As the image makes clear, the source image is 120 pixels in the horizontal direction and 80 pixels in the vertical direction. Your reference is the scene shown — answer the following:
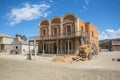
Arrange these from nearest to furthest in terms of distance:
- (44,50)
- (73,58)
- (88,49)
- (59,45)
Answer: (73,58)
(88,49)
(59,45)
(44,50)

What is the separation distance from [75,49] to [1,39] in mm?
35177

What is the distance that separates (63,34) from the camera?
30.6 meters

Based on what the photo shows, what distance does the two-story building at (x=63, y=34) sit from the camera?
28.8 meters

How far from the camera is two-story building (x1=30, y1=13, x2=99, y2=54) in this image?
2877 centimetres

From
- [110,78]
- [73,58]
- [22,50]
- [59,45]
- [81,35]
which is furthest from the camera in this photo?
[22,50]

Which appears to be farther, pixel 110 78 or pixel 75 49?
pixel 75 49

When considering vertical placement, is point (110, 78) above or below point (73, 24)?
Result: below

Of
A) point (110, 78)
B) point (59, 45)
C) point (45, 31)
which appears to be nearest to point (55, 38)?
point (59, 45)

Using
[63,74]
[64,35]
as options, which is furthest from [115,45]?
[63,74]

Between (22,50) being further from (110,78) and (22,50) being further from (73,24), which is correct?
(110,78)

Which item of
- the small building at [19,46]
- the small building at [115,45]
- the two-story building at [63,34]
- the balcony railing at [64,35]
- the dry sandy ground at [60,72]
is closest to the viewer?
the dry sandy ground at [60,72]

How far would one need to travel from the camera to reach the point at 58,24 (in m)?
31.7

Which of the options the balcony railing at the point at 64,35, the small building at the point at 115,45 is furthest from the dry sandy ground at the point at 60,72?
the small building at the point at 115,45

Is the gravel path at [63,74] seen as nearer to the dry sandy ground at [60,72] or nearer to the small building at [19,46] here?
the dry sandy ground at [60,72]
